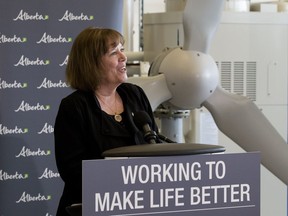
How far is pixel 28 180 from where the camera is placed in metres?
3.24

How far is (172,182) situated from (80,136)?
0.64 metres

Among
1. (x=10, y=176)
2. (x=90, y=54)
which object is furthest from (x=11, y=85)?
(x=90, y=54)

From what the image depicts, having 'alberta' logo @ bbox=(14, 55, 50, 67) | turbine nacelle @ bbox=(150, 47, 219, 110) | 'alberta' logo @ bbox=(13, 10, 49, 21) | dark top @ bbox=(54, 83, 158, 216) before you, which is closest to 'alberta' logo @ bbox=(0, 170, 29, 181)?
'alberta' logo @ bbox=(14, 55, 50, 67)

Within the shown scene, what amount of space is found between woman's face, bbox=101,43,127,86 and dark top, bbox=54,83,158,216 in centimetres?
9

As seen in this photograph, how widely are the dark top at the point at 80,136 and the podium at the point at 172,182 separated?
60cm

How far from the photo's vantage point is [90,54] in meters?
2.12

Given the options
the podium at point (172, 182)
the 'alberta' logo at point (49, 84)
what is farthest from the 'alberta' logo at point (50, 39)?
the podium at point (172, 182)

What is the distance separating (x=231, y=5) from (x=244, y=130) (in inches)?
45.8

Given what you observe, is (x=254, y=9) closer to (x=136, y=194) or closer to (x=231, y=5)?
(x=231, y=5)

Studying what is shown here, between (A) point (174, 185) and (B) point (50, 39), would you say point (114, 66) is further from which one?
(B) point (50, 39)

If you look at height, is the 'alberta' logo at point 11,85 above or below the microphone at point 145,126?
below

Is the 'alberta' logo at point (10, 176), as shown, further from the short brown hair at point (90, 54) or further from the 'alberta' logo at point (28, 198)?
the short brown hair at point (90, 54)

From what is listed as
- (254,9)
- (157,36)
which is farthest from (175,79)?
(254,9)

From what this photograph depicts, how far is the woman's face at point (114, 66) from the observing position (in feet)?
6.91
